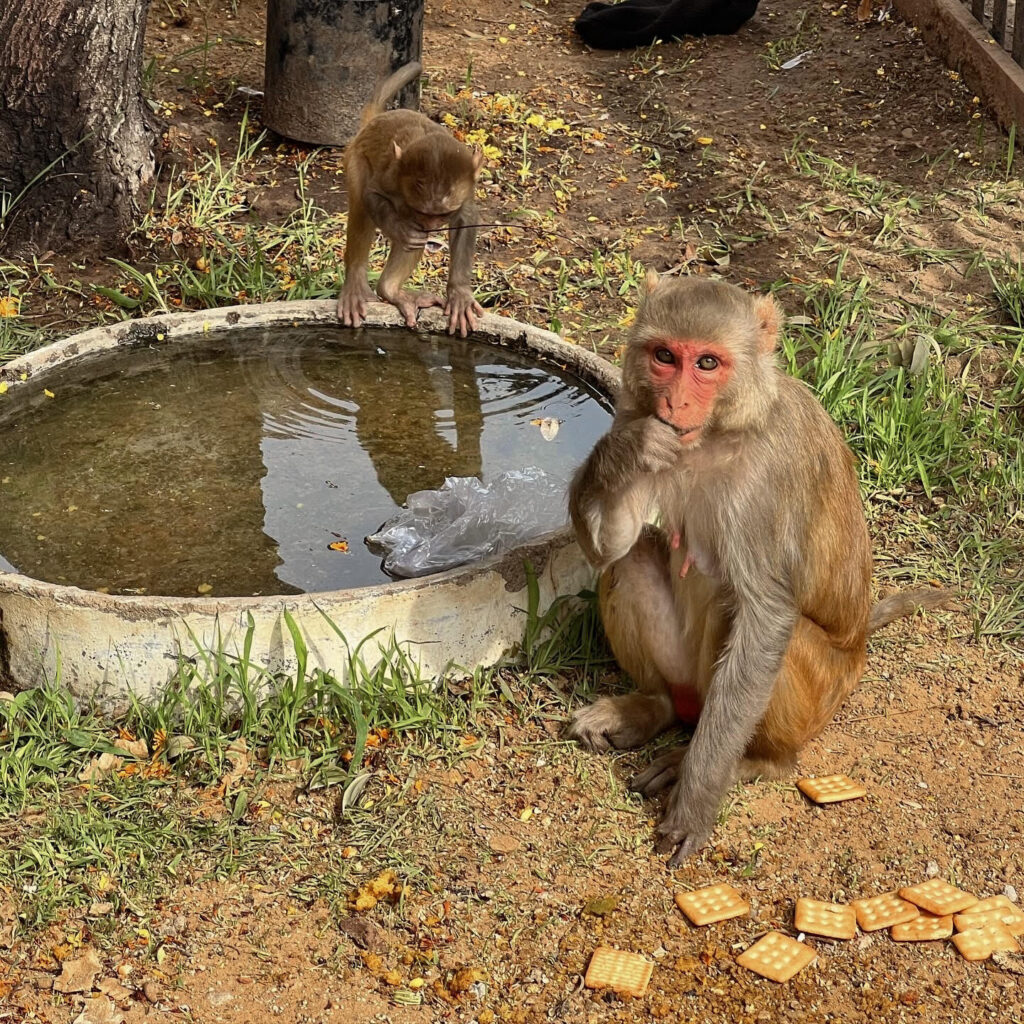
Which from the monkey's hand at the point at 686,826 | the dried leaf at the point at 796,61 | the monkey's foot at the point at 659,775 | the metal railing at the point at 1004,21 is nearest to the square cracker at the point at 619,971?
the monkey's hand at the point at 686,826

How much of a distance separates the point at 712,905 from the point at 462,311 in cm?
323

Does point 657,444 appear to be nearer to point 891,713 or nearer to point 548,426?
point 891,713

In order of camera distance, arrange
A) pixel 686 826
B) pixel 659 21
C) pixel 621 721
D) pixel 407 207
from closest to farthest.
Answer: pixel 686 826 → pixel 621 721 → pixel 407 207 → pixel 659 21

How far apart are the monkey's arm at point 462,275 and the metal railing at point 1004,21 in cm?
426

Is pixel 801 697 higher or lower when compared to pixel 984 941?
higher

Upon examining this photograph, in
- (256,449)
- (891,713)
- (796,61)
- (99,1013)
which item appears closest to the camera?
(99,1013)

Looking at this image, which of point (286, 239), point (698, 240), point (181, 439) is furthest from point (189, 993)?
point (698, 240)

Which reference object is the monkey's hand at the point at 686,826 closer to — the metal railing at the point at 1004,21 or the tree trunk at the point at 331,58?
the tree trunk at the point at 331,58

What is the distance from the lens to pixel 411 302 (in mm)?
6363

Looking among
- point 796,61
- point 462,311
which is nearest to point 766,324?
point 462,311

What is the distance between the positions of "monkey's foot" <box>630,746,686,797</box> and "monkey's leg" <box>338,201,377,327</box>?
2.87m

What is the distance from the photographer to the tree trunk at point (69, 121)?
23.0 ft

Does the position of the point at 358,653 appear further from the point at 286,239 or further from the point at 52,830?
the point at 286,239

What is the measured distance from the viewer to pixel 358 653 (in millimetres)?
4406
